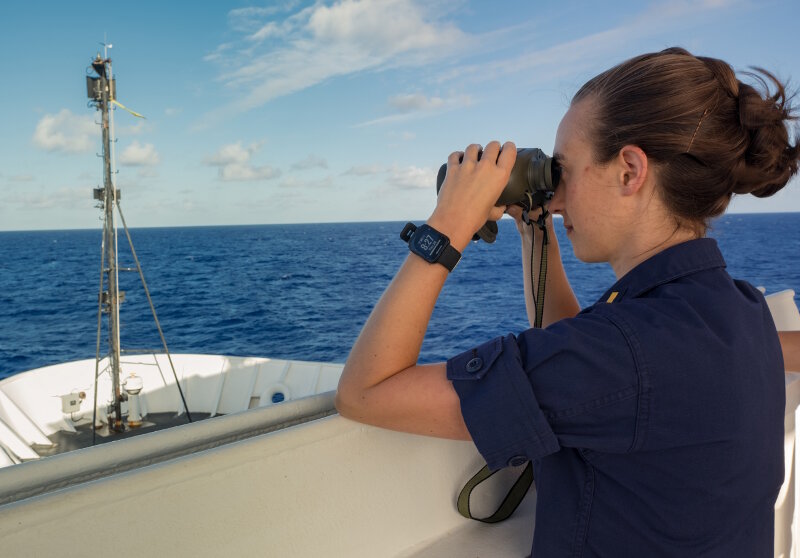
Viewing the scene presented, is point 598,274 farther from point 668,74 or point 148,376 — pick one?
point 668,74

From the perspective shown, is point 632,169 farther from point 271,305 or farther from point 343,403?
point 271,305

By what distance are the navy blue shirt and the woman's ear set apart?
138mm

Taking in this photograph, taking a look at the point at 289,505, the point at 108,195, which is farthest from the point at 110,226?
the point at 289,505

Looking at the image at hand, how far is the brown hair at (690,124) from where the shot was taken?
95 centimetres

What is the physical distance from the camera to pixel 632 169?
100 centimetres

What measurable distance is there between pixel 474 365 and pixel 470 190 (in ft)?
1.17

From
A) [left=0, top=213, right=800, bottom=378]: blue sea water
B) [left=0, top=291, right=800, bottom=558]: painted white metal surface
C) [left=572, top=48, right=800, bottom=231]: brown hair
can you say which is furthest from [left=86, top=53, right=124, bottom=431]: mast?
[left=572, top=48, right=800, bottom=231]: brown hair

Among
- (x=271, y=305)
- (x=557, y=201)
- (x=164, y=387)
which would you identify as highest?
(x=557, y=201)

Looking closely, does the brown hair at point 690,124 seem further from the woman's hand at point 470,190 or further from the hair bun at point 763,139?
the woman's hand at point 470,190

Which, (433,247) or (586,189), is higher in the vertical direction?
(586,189)


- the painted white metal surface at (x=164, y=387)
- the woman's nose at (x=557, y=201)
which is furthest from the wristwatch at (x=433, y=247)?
the painted white metal surface at (x=164, y=387)

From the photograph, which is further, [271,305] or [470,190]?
[271,305]

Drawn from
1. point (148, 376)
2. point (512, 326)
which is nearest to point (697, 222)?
point (148, 376)

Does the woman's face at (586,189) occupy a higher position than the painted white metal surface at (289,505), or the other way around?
the woman's face at (586,189)
